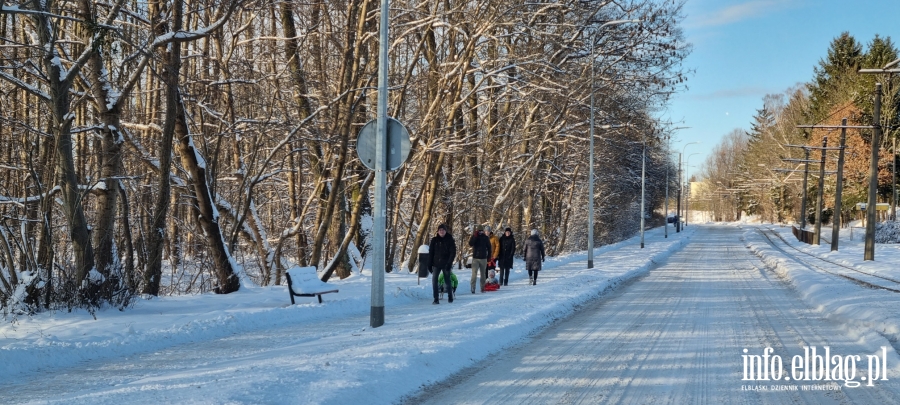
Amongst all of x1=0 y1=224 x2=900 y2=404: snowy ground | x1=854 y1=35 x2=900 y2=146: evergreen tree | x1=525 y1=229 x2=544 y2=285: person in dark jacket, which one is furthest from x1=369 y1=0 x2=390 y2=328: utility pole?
x1=854 y1=35 x2=900 y2=146: evergreen tree

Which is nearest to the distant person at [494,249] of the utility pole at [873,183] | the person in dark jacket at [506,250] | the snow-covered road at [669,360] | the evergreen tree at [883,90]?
the person in dark jacket at [506,250]

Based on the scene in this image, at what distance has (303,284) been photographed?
50.0ft

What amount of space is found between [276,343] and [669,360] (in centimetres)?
545

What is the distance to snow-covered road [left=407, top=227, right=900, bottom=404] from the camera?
7.67m

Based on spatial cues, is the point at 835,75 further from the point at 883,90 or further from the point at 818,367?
the point at 818,367

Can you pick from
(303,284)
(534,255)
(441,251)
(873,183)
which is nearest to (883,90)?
(873,183)

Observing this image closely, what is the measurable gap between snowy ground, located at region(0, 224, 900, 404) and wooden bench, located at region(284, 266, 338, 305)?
0.87ft

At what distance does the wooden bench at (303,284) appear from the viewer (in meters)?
15.0

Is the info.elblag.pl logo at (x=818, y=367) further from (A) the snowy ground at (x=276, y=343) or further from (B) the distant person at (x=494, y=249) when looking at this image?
(B) the distant person at (x=494, y=249)

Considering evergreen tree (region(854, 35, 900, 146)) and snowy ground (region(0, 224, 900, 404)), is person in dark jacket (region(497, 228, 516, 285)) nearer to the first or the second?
snowy ground (region(0, 224, 900, 404))

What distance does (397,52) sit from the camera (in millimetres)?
29422

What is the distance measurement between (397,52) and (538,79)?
6.24 m

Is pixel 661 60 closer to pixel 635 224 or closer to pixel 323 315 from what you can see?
pixel 323 315

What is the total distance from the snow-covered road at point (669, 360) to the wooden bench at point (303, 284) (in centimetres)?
498
